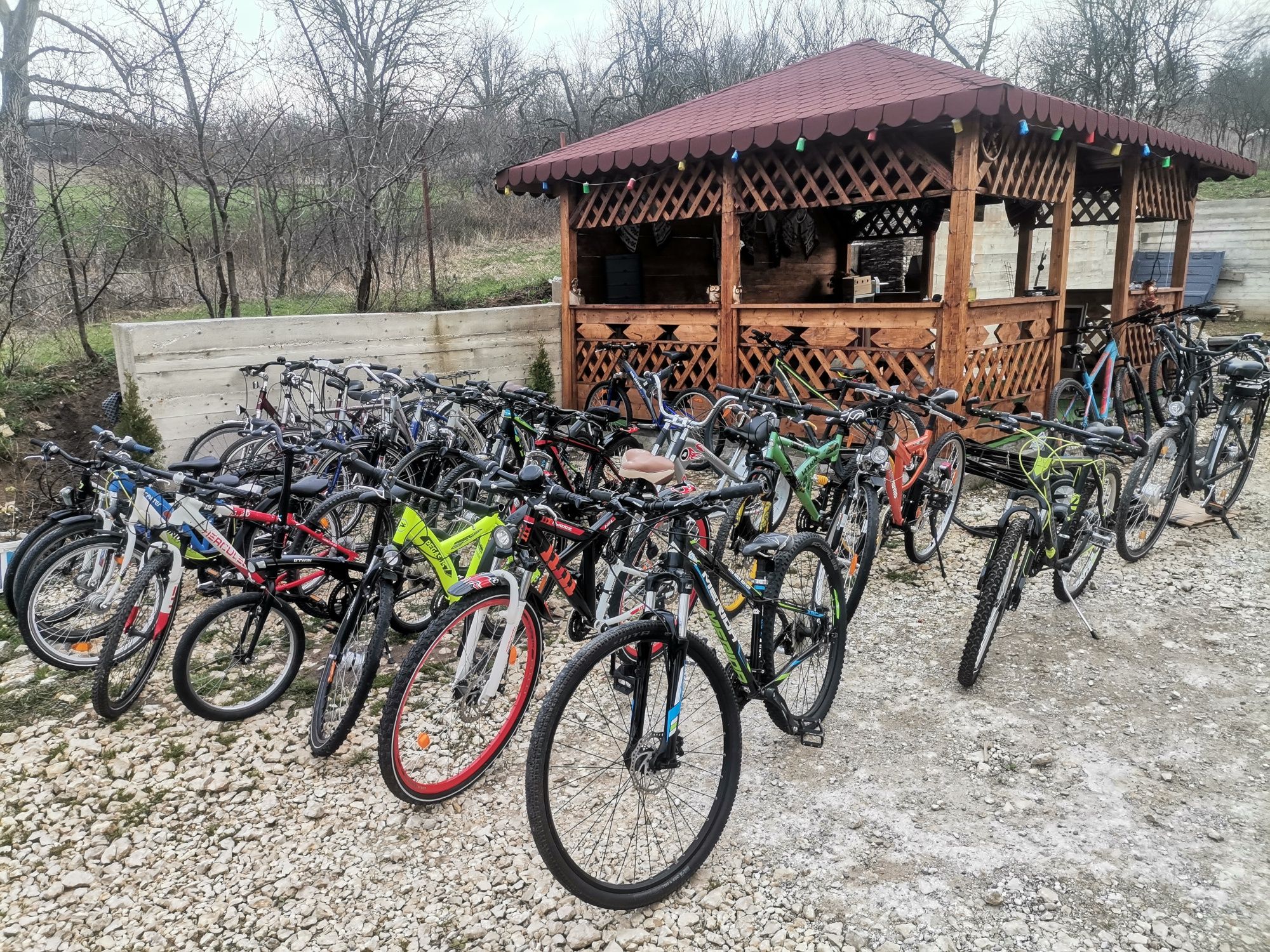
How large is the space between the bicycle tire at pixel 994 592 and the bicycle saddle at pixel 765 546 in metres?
1.03

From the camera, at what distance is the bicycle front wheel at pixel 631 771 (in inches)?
83.3

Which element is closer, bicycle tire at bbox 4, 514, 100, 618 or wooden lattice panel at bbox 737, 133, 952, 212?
bicycle tire at bbox 4, 514, 100, 618

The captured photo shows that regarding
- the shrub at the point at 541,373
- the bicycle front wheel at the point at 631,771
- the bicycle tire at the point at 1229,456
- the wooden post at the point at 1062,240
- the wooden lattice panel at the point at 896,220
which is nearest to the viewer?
the bicycle front wheel at the point at 631,771

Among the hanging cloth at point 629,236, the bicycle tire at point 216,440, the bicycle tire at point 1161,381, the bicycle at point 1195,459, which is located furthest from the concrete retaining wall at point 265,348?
the bicycle tire at point 1161,381

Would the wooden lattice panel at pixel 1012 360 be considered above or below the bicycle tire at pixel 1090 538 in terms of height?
above

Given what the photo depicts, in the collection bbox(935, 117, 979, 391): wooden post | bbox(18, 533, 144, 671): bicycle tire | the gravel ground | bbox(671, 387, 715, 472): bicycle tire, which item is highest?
bbox(935, 117, 979, 391): wooden post

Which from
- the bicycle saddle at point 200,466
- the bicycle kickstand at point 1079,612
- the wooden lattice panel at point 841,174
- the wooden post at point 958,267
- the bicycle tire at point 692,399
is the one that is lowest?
the bicycle kickstand at point 1079,612

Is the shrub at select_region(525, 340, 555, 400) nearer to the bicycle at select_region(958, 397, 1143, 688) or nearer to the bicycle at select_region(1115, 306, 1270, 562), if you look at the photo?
the bicycle at select_region(958, 397, 1143, 688)

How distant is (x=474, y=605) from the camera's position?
269 cm

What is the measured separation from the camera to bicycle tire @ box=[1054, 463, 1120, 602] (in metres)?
4.03

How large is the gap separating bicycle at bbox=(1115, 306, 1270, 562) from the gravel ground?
3.51 feet

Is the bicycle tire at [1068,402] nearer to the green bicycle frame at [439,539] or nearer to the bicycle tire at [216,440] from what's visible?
the green bicycle frame at [439,539]

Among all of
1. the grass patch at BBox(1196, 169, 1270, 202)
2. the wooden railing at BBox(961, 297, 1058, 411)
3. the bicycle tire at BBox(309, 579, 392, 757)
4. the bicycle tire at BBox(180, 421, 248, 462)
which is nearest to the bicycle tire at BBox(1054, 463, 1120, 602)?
the wooden railing at BBox(961, 297, 1058, 411)

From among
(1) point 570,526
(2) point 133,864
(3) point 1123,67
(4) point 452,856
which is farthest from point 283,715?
(3) point 1123,67
